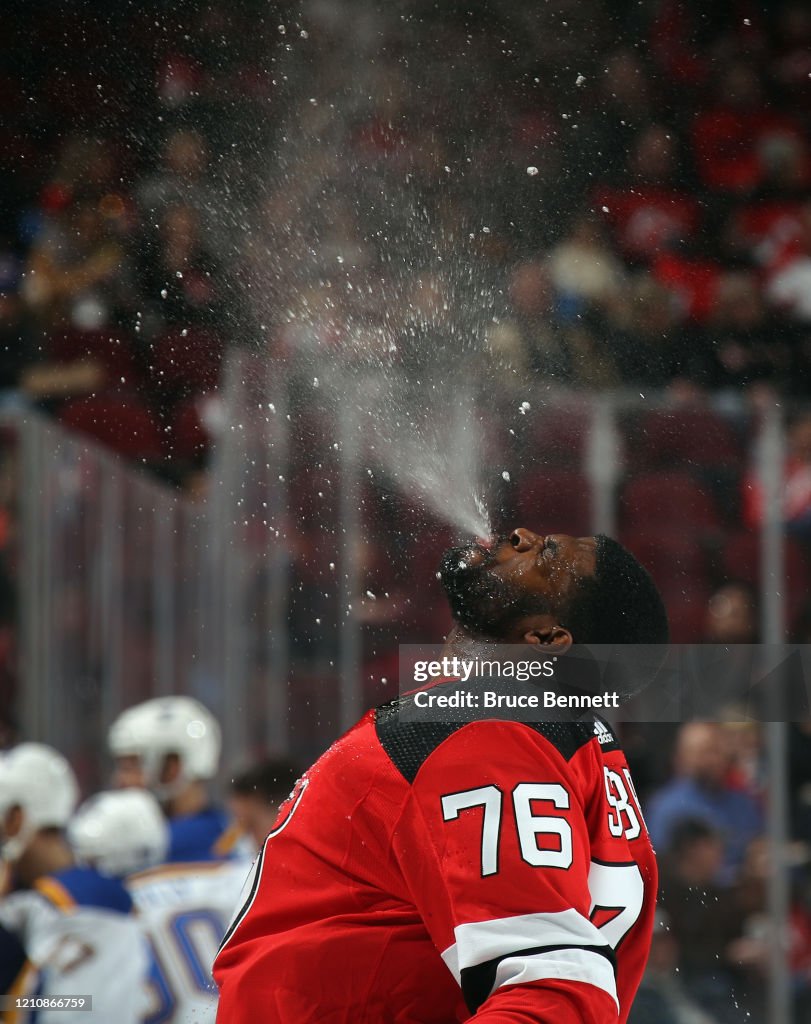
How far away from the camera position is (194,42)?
148 inches

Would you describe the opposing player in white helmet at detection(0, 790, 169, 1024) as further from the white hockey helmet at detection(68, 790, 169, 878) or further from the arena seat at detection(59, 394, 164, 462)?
the arena seat at detection(59, 394, 164, 462)

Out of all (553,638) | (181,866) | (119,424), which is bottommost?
(181,866)

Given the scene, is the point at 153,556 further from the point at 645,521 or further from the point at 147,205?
the point at 645,521

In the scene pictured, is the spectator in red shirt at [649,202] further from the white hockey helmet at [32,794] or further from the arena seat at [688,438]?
the white hockey helmet at [32,794]

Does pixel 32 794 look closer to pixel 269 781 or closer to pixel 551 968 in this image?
pixel 269 781

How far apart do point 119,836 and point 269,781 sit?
534 mm

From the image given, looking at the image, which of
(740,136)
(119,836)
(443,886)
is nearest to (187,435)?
(119,836)

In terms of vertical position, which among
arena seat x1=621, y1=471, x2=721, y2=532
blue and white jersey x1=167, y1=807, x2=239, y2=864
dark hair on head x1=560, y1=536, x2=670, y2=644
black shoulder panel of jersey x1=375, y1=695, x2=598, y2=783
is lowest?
blue and white jersey x1=167, y1=807, x2=239, y2=864

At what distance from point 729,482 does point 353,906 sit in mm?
2652

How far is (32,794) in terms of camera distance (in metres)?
3.69

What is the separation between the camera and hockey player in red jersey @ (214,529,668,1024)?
4.26 feet

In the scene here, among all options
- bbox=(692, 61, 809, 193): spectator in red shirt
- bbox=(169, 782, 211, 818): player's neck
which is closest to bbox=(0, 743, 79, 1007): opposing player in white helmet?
bbox=(169, 782, 211, 818): player's neck

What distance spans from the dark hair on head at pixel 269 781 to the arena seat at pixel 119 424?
147 centimetres

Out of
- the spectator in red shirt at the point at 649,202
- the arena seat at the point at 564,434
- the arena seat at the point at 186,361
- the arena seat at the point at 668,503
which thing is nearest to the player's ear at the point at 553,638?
the arena seat at the point at 564,434
